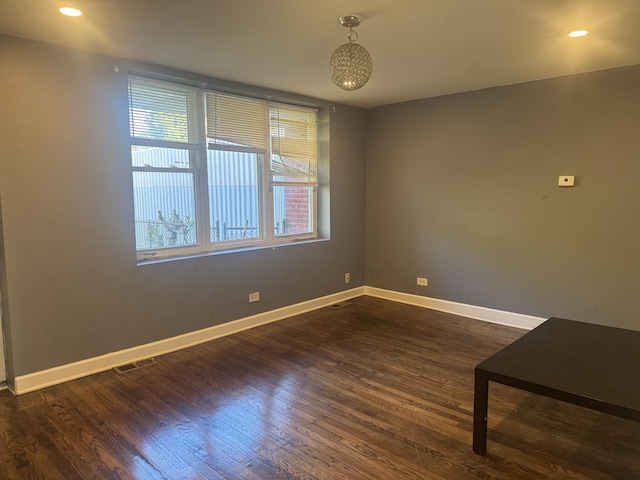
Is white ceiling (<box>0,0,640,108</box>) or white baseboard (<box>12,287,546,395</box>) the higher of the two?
white ceiling (<box>0,0,640,108</box>)

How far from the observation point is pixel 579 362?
2.17 meters

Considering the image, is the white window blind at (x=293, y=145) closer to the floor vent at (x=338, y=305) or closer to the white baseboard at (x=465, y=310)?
the floor vent at (x=338, y=305)

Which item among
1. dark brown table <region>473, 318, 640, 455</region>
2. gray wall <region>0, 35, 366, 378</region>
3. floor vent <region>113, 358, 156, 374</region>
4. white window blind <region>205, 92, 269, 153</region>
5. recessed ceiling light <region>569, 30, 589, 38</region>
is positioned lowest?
floor vent <region>113, 358, 156, 374</region>

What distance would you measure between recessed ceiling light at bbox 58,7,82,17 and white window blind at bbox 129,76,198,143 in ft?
3.19

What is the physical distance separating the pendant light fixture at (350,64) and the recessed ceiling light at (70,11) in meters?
1.44

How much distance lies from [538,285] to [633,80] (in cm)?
A: 191

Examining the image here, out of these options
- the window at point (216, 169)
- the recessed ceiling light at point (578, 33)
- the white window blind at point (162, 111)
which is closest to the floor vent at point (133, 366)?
the window at point (216, 169)

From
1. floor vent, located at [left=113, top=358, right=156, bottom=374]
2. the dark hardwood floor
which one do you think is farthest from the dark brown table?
floor vent, located at [left=113, top=358, right=156, bottom=374]

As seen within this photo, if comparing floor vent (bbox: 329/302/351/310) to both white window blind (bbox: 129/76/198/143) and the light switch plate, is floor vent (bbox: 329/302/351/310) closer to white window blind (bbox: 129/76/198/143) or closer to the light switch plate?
white window blind (bbox: 129/76/198/143)

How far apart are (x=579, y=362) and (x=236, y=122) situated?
11.1ft

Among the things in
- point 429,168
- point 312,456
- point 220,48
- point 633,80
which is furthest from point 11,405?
point 633,80

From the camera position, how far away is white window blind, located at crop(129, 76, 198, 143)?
11.0ft

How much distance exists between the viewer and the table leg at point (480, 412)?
82.7 inches

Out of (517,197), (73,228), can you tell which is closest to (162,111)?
(73,228)
